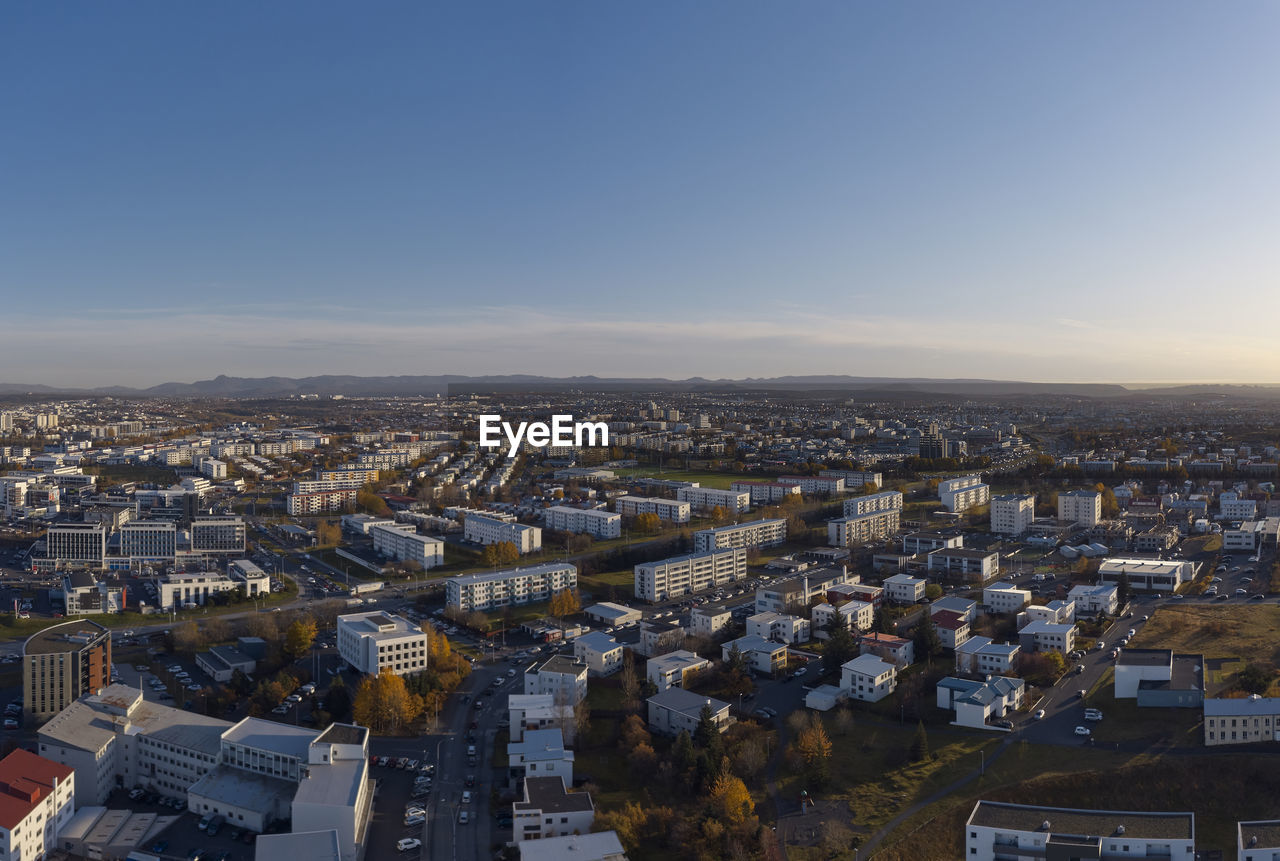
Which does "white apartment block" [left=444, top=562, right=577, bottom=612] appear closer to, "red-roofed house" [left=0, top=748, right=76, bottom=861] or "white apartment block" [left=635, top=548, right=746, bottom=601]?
"white apartment block" [left=635, top=548, right=746, bottom=601]

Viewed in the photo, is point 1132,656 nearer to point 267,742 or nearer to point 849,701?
point 849,701

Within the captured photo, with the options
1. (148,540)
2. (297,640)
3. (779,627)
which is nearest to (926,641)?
(779,627)

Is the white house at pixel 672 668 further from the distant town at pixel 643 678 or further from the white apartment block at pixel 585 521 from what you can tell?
the white apartment block at pixel 585 521

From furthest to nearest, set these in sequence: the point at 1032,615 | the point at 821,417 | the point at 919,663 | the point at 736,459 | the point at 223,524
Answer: the point at 821,417, the point at 736,459, the point at 223,524, the point at 1032,615, the point at 919,663

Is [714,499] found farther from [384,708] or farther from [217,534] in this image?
[384,708]

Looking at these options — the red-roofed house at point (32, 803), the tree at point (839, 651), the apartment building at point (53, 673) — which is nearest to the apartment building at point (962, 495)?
the tree at point (839, 651)

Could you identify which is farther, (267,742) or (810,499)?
(810,499)

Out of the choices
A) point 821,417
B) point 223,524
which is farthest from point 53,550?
point 821,417
